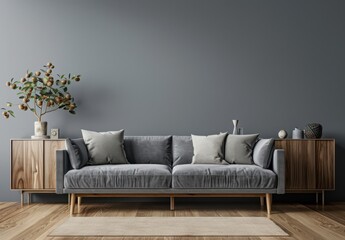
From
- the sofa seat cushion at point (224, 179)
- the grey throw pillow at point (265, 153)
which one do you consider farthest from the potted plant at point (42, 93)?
the grey throw pillow at point (265, 153)

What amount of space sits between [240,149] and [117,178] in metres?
1.38

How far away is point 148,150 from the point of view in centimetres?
576

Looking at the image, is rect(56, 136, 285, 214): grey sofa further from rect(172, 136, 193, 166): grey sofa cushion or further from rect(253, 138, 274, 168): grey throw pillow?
rect(172, 136, 193, 166): grey sofa cushion

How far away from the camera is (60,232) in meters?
4.09

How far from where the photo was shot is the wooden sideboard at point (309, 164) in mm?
5750

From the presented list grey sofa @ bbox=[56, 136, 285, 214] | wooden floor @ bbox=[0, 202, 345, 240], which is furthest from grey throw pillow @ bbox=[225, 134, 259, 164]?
wooden floor @ bbox=[0, 202, 345, 240]

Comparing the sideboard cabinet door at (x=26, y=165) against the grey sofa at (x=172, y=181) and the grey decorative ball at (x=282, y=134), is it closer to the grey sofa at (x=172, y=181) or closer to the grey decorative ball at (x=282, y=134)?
the grey sofa at (x=172, y=181)

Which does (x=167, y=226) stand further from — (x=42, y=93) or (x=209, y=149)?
(x=42, y=93)

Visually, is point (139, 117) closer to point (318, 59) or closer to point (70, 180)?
point (70, 180)

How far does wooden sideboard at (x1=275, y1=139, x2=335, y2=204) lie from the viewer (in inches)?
226

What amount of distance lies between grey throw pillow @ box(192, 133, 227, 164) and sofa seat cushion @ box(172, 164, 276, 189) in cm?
42

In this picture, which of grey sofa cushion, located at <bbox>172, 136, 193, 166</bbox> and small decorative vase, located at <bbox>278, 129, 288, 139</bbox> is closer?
grey sofa cushion, located at <bbox>172, 136, 193, 166</bbox>

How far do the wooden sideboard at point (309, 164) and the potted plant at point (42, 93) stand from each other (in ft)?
8.18

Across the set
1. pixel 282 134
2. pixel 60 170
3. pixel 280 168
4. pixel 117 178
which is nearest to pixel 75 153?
A: pixel 60 170
